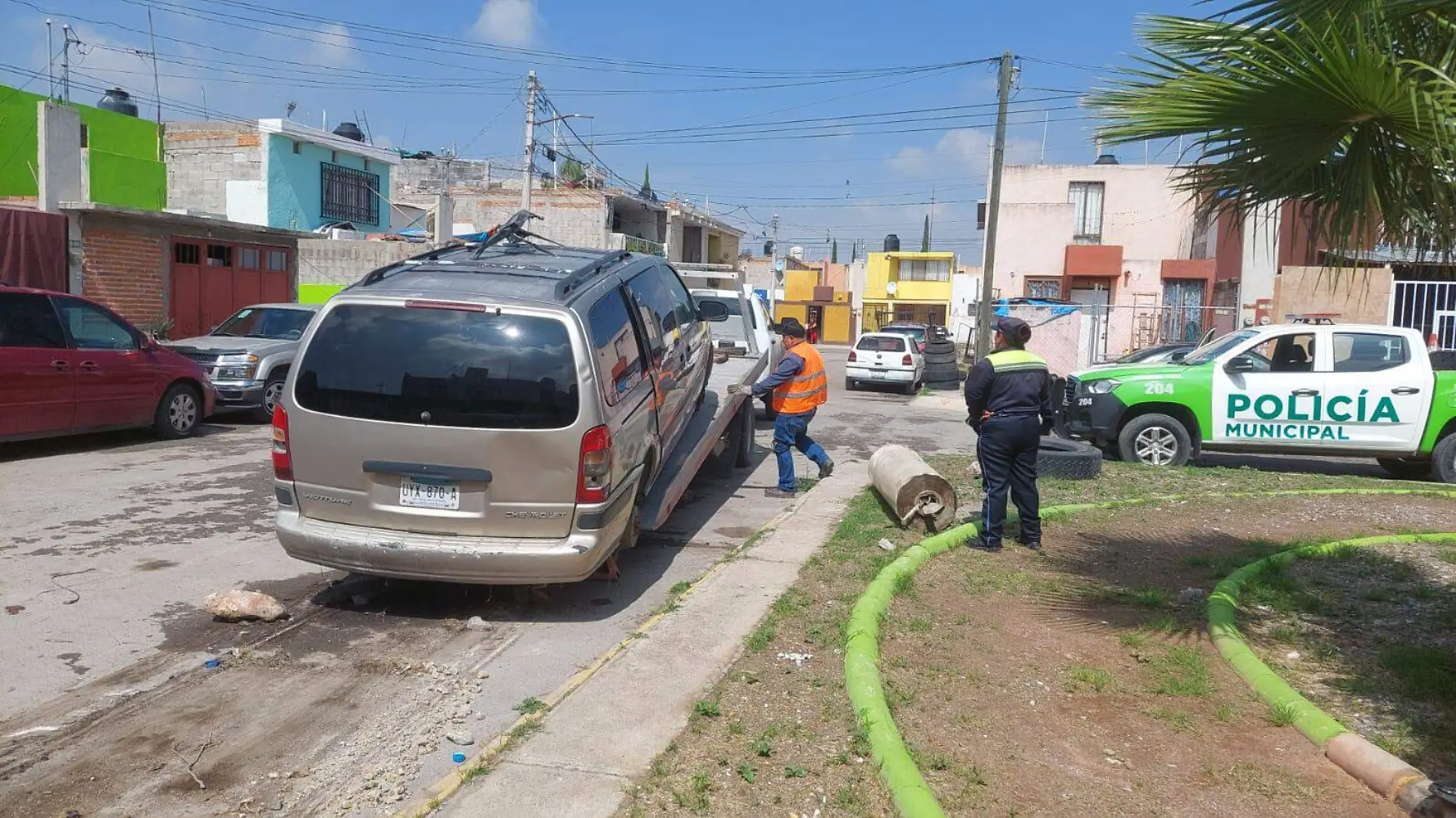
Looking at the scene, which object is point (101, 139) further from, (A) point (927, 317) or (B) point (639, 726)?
(A) point (927, 317)

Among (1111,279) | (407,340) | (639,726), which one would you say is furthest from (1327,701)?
(1111,279)

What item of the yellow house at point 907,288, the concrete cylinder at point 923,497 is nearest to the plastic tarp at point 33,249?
the concrete cylinder at point 923,497

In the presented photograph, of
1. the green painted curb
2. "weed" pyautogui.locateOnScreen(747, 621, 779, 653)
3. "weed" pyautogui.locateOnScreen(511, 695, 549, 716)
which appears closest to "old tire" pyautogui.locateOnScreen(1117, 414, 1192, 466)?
the green painted curb

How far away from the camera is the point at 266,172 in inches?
1210

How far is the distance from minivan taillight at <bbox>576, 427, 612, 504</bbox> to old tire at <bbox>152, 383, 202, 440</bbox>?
343 inches

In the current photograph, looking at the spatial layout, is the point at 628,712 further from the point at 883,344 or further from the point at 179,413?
the point at 883,344

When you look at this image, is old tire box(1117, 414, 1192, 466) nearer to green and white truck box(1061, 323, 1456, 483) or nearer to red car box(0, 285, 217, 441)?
green and white truck box(1061, 323, 1456, 483)

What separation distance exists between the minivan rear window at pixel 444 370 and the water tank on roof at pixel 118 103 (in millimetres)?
32339

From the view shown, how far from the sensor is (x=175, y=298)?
19.3 m

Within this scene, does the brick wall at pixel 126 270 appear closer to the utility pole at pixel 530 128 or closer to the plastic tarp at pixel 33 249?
the plastic tarp at pixel 33 249

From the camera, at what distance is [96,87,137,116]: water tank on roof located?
32.8m

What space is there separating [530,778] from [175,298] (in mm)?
18226

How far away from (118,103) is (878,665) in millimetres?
35569

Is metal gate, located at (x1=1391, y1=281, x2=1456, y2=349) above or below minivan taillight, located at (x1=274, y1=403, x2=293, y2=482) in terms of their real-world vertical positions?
above
